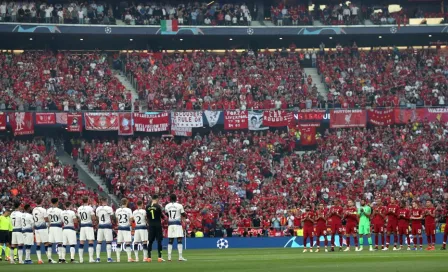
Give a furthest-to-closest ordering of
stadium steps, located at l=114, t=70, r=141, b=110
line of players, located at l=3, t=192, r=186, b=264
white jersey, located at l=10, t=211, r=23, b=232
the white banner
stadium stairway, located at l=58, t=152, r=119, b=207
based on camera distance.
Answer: stadium steps, located at l=114, t=70, r=141, b=110 → the white banner → stadium stairway, located at l=58, t=152, r=119, b=207 → white jersey, located at l=10, t=211, r=23, b=232 → line of players, located at l=3, t=192, r=186, b=264

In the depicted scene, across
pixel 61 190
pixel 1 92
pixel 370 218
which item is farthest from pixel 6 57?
pixel 370 218

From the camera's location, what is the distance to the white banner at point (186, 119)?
66188mm

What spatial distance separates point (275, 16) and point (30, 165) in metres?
25.3

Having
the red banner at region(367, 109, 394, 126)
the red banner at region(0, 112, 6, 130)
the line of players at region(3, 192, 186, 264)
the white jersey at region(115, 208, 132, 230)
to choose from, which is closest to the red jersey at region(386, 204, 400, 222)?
the line of players at region(3, 192, 186, 264)

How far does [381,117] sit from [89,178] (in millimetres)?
21829

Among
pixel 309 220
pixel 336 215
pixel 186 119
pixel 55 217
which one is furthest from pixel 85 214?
pixel 186 119

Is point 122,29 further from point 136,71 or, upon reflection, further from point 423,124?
point 423,124

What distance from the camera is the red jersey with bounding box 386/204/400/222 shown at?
4241cm

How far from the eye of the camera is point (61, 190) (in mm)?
56875

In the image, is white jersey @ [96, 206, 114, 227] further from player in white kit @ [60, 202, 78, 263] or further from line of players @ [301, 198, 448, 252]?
line of players @ [301, 198, 448, 252]

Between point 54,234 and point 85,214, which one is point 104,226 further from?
point 54,234

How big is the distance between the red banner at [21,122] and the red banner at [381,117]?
24319 millimetres

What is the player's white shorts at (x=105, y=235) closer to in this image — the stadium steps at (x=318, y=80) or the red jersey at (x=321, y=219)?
the red jersey at (x=321, y=219)

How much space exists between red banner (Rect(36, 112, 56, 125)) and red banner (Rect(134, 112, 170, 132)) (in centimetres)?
578
